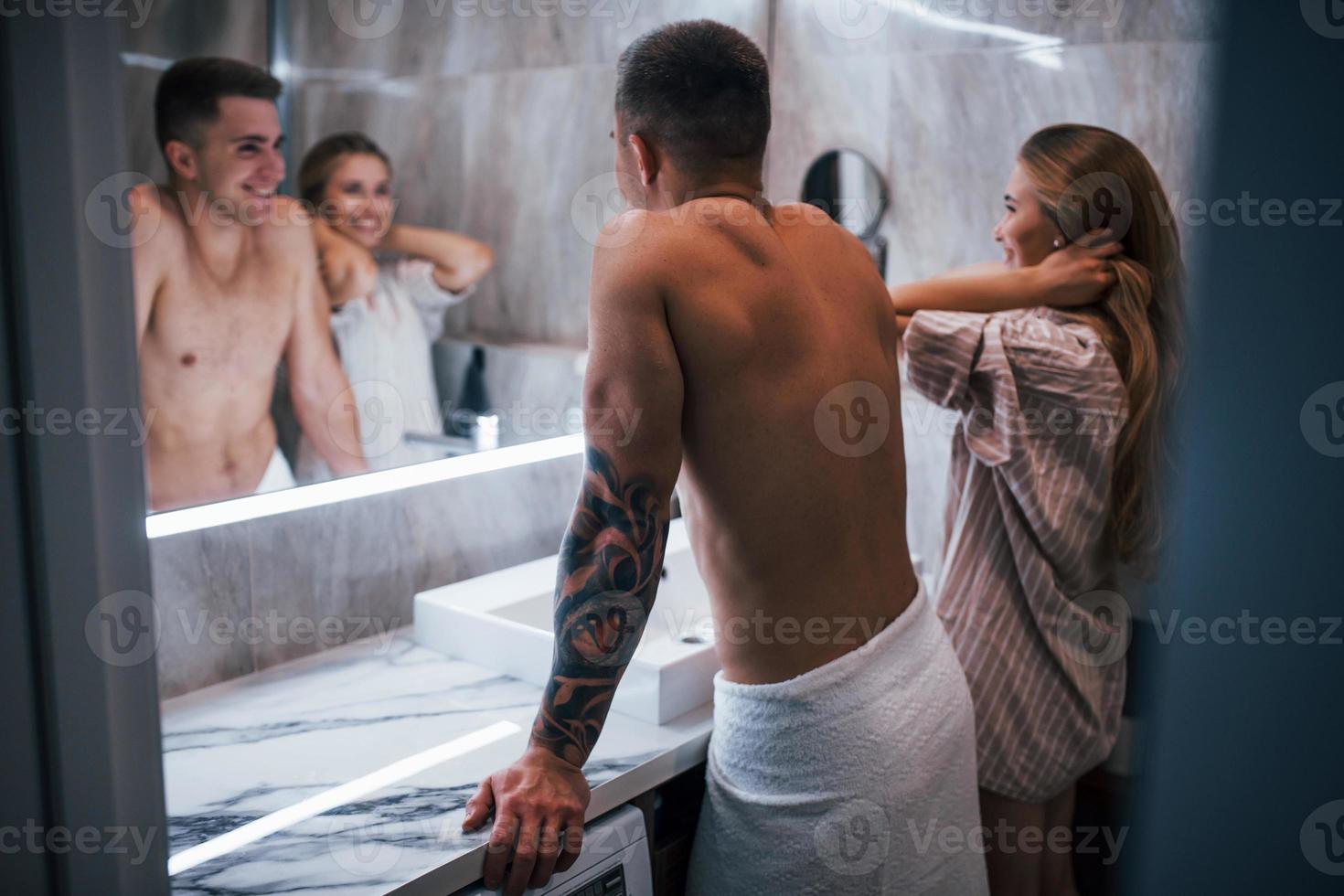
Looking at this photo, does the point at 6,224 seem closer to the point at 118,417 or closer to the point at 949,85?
the point at 118,417

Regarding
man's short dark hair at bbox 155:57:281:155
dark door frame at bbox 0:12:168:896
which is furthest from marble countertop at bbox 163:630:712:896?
man's short dark hair at bbox 155:57:281:155

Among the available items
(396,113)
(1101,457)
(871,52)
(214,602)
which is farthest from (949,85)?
(214,602)

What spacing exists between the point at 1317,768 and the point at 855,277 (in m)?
1.13

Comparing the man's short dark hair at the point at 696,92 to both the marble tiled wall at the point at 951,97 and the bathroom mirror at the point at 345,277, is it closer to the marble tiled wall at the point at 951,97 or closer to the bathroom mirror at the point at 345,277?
the bathroom mirror at the point at 345,277

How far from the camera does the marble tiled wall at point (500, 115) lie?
1.77 meters

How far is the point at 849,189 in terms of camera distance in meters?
2.26

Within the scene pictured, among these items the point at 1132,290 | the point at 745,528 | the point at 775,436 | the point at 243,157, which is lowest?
the point at 745,528

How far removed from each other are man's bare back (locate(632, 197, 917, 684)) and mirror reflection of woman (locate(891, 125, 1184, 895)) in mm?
380

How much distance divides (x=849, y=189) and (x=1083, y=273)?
2.34ft

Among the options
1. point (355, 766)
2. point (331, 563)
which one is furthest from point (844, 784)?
point (331, 563)

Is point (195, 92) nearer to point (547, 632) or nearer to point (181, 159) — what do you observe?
point (181, 159)

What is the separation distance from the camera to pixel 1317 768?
27cm

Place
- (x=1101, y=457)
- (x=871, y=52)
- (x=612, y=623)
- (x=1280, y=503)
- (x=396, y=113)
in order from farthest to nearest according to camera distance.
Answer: (x=871, y=52) → (x=396, y=113) → (x=1101, y=457) → (x=612, y=623) → (x=1280, y=503)

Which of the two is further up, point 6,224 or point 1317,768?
point 6,224
